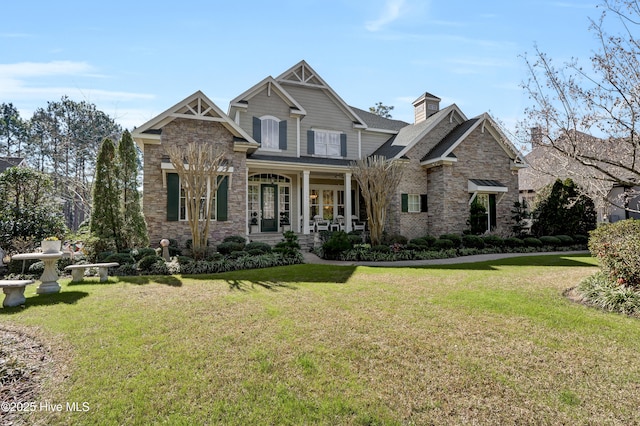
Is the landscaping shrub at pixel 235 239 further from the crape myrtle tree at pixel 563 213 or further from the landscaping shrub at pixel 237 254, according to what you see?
the crape myrtle tree at pixel 563 213

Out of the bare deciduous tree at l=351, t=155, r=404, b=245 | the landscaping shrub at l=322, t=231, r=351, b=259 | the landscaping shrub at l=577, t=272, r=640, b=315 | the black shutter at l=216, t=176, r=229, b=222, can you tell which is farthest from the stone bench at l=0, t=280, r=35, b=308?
the bare deciduous tree at l=351, t=155, r=404, b=245

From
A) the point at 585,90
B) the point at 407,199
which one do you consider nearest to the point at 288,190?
the point at 407,199

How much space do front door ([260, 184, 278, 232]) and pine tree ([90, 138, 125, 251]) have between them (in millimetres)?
5922

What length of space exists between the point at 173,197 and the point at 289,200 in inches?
215

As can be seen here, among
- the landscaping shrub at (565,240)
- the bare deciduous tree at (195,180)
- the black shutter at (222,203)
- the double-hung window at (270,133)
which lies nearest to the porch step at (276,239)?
the black shutter at (222,203)

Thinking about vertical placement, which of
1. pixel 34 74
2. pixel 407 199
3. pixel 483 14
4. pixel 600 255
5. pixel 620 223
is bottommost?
pixel 600 255

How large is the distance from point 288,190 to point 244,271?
763 cm

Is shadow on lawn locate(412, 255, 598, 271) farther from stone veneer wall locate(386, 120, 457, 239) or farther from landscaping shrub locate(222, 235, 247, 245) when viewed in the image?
landscaping shrub locate(222, 235, 247, 245)

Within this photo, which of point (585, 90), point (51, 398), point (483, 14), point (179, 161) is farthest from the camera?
point (179, 161)

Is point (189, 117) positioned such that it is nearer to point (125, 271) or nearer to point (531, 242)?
point (125, 271)

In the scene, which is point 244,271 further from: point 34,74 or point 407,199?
point 34,74

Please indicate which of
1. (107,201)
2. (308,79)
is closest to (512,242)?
(308,79)

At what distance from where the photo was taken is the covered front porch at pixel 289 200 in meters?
14.5

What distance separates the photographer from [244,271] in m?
8.49
